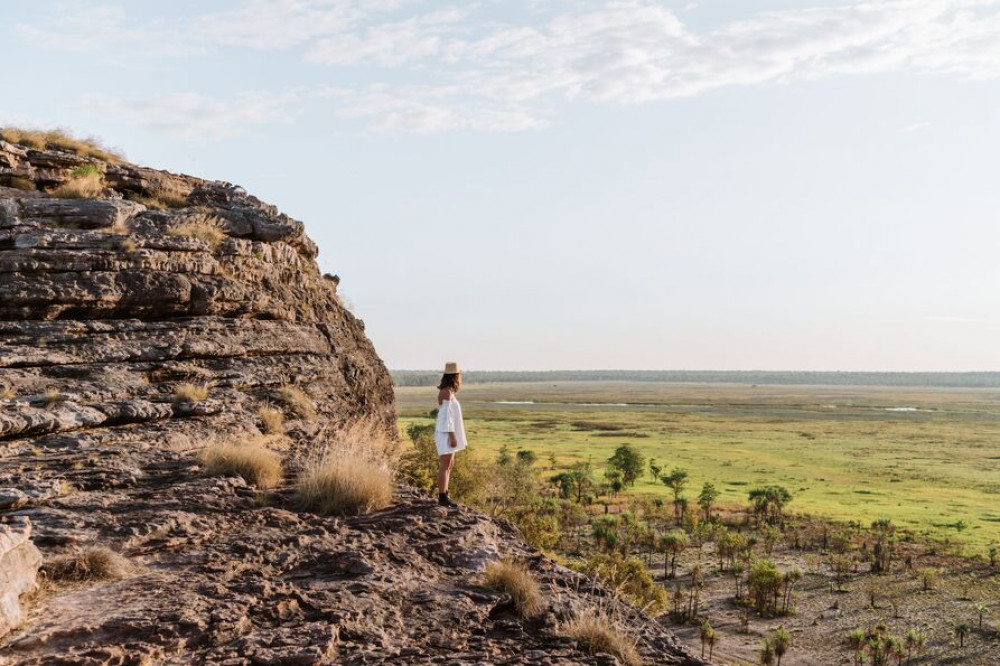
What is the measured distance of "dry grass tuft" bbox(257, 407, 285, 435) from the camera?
39.5 ft

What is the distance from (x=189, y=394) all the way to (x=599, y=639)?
758cm

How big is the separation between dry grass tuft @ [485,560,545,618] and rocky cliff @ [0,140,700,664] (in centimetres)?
12

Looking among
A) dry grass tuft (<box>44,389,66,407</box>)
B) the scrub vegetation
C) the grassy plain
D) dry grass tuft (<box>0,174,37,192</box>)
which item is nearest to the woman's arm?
the scrub vegetation

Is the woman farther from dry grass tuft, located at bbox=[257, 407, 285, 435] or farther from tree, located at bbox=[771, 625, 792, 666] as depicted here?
tree, located at bbox=[771, 625, 792, 666]

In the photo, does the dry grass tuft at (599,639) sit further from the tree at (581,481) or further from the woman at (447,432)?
the tree at (581,481)

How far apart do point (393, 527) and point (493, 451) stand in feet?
312

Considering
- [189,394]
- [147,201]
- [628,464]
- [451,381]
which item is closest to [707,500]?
[628,464]

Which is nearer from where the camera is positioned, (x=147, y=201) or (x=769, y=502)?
(x=147, y=201)

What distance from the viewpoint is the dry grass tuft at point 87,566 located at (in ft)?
21.1

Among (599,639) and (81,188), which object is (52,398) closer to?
(81,188)

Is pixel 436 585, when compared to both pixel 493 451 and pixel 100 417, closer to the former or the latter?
pixel 100 417

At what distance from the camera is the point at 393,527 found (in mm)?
8586

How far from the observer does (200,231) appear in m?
15.1

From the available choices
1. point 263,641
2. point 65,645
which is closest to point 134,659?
point 65,645
